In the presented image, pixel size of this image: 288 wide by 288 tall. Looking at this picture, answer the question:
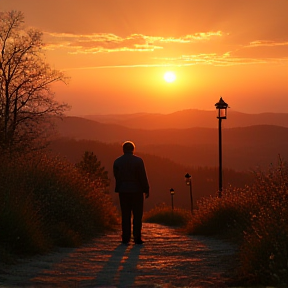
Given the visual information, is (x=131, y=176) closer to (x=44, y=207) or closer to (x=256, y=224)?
(x=44, y=207)

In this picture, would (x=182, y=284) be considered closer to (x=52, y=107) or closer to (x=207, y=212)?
(x=207, y=212)

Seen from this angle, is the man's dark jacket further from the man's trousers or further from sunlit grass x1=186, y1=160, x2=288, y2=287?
sunlit grass x1=186, y1=160, x2=288, y2=287

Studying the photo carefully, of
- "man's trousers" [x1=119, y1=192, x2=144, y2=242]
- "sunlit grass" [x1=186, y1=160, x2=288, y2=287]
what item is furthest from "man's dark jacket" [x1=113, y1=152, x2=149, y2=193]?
"sunlit grass" [x1=186, y1=160, x2=288, y2=287]

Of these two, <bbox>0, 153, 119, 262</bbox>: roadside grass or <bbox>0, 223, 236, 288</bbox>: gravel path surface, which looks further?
<bbox>0, 153, 119, 262</bbox>: roadside grass

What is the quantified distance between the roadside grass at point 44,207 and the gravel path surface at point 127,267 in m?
0.46

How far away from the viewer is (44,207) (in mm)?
14141

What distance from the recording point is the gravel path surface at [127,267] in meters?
8.05

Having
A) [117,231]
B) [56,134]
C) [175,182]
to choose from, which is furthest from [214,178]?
[117,231]

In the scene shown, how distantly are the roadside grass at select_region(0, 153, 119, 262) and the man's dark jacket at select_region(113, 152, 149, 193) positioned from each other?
1.57m

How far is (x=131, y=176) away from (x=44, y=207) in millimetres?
2351

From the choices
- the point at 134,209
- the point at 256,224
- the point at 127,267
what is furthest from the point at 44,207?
the point at 256,224

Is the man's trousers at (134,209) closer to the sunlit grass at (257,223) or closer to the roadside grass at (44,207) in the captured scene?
the roadside grass at (44,207)

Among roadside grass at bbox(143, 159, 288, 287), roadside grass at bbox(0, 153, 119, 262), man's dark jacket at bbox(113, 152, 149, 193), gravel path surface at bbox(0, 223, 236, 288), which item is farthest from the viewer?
man's dark jacket at bbox(113, 152, 149, 193)

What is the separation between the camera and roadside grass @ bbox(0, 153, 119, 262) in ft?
34.9
